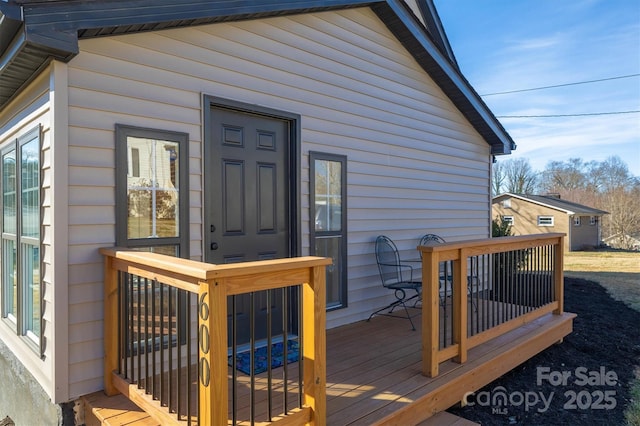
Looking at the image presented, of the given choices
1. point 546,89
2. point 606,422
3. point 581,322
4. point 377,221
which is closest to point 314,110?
point 377,221

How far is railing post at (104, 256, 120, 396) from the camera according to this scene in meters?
2.51

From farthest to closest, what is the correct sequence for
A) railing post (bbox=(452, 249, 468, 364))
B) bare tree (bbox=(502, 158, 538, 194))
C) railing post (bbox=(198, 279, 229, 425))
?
1. bare tree (bbox=(502, 158, 538, 194))
2. railing post (bbox=(452, 249, 468, 364))
3. railing post (bbox=(198, 279, 229, 425))

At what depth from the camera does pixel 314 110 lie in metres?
3.93

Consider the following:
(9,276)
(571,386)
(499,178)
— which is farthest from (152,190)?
(499,178)

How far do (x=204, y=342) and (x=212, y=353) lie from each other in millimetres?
62

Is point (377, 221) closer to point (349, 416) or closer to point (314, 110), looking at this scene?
point (314, 110)

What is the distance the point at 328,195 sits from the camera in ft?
13.3

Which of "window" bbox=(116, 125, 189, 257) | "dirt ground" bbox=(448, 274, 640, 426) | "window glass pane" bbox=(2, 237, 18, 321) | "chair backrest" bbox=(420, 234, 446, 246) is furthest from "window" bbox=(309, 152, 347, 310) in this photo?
"window glass pane" bbox=(2, 237, 18, 321)

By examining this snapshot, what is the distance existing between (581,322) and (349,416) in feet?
16.8

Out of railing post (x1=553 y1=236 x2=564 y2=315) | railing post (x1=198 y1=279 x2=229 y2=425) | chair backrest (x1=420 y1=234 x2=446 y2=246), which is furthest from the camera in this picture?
chair backrest (x1=420 y1=234 x2=446 y2=246)

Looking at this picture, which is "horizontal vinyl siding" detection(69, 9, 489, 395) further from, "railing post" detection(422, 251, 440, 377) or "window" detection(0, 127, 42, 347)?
"railing post" detection(422, 251, 440, 377)

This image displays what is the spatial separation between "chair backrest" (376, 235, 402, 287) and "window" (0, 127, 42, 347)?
315 cm

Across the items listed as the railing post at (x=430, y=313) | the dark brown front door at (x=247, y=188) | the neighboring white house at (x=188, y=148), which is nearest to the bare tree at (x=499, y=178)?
the neighboring white house at (x=188, y=148)

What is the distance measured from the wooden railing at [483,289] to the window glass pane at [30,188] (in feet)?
8.68
